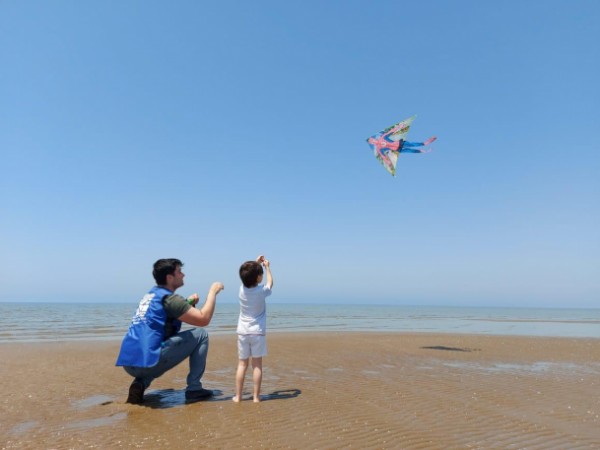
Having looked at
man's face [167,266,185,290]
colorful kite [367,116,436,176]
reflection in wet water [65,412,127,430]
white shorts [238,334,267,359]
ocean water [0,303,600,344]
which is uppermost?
colorful kite [367,116,436,176]

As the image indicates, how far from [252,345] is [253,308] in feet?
1.52

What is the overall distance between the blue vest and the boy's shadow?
2.04 ft

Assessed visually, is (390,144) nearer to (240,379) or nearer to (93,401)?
(240,379)

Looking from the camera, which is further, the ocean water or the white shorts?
the ocean water

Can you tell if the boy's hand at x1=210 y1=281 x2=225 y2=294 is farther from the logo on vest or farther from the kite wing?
the kite wing

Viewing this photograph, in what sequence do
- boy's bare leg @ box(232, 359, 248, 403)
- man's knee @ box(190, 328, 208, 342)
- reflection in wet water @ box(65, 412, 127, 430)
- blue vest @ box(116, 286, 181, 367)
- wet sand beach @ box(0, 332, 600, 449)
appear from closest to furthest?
wet sand beach @ box(0, 332, 600, 449) < reflection in wet water @ box(65, 412, 127, 430) < blue vest @ box(116, 286, 181, 367) < boy's bare leg @ box(232, 359, 248, 403) < man's knee @ box(190, 328, 208, 342)

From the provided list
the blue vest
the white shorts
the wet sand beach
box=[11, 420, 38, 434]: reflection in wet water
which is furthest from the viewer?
the white shorts

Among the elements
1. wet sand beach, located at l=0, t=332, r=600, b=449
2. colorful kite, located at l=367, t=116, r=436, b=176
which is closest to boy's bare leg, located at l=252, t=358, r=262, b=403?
wet sand beach, located at l=0, t=332, r=600, b=449

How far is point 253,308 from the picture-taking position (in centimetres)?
511

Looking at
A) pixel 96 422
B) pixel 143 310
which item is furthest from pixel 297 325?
pixel 96 422

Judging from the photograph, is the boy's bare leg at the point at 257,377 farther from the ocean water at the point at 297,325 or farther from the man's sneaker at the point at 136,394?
A: the ocean water at the point at 297,325

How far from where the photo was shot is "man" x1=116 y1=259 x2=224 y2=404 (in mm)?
4633

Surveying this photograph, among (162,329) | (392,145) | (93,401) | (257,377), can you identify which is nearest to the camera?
(162,329)

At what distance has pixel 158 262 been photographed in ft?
16.5
